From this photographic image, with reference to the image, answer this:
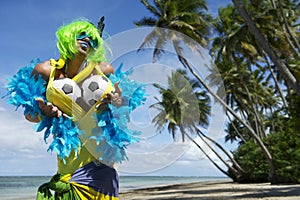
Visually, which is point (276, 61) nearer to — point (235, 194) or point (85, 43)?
point (235, 194)

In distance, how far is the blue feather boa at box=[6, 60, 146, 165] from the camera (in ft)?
8.72

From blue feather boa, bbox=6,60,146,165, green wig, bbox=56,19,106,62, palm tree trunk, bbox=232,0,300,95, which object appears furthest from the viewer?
palm tree trunk, bbox=232,0,300,95

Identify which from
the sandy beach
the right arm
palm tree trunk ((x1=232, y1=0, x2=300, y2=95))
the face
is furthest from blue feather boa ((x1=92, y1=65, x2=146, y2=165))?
palm tree trunk ((x1=232, y1=0, x2=300, y2=95))

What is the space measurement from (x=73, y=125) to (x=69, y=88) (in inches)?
10.8

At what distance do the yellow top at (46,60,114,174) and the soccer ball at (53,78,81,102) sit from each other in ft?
0.10

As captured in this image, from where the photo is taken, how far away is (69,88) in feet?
9.21

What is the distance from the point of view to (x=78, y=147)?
9.04 feet

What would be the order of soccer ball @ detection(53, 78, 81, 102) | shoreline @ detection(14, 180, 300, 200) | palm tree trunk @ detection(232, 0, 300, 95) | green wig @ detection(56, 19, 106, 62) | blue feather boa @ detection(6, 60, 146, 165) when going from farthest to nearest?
shoreline @ detection(14, 180, 300, 200), palm tree trunk @ detection(232, 0, 300, 95), green wig @ detection(56, 19, 106, 62), soccer ball @ detection(53, 78, 81, 102), blue feather boa @ detection(6, 60, 146, 165)

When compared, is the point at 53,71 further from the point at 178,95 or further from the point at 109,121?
the point at 178,95

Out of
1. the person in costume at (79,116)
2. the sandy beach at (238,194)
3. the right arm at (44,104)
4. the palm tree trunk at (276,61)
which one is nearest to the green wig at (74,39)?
the person in costume at (79,116)

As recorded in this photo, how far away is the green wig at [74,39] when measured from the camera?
9.53 feet

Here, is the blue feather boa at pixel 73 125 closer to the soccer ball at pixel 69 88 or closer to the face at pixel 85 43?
the soccer ball at pixel 69 88

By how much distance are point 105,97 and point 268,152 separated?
2335cm

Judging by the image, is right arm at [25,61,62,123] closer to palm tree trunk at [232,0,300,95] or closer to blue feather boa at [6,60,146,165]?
blue feather boa at [6,60,146,165]
